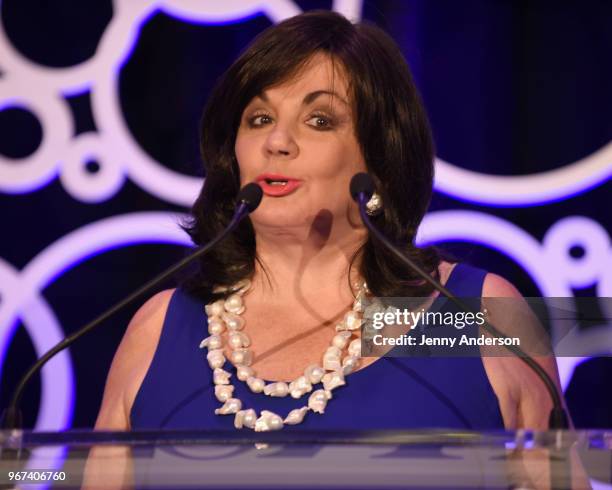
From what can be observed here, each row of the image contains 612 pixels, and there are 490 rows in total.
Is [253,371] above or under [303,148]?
under

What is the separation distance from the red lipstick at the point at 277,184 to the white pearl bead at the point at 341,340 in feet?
0.85

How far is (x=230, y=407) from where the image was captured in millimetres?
1566

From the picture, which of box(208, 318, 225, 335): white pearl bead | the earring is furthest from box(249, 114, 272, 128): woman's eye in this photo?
box(208, 318, 225, 335): white pearl bead

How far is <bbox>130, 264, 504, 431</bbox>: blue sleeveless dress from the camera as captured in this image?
60.6 inches

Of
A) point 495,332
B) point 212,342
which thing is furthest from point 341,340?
point 495,332

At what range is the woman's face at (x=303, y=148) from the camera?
1.61 metres

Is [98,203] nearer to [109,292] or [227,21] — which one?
[109,292]

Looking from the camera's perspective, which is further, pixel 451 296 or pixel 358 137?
pixel 358 137

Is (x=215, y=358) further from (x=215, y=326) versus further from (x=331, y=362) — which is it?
(x=331, y=362)

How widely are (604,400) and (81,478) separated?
1.64m

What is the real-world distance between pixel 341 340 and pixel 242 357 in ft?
0.56

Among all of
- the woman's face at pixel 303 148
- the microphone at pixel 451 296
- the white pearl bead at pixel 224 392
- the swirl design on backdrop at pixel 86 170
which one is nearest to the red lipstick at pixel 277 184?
the woman's face at pixel 303 148

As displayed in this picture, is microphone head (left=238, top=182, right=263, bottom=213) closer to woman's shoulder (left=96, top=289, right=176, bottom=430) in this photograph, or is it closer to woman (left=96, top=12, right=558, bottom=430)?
woman (left=96, top=12, right=558, bottom=430)

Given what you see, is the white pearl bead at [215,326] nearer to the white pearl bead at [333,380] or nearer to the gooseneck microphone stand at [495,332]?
the white pearl bead at [333,380]
